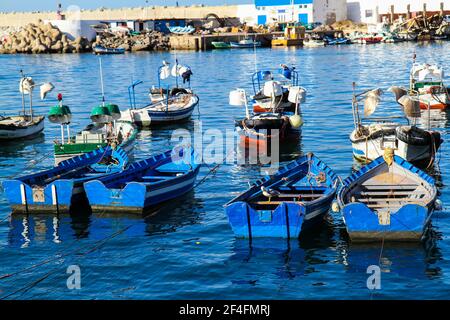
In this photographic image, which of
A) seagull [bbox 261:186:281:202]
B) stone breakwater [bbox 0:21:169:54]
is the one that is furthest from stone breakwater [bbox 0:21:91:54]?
seagull [bbox 261:186:281:202]

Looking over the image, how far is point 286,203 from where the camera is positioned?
20562 millimetres

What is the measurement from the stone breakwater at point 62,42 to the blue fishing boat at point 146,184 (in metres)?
105

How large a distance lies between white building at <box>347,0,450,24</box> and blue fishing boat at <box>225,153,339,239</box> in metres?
121

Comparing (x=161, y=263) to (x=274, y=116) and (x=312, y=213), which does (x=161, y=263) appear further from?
(x=274, y=116)

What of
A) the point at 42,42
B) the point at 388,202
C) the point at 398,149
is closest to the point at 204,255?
the point at 388,202

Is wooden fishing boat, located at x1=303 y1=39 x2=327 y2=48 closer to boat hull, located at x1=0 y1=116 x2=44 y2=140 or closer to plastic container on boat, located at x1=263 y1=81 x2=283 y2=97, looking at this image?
plastic container on boat, located at x1=263 y1=81 x2=283 y2=97

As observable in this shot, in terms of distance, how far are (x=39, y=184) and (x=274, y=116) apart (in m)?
15.0

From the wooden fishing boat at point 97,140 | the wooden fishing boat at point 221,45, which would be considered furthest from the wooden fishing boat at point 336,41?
the wooden fishing boat at point 97,140

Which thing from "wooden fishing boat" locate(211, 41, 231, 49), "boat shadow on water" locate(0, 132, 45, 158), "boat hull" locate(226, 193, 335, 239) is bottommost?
"boat shadow on water" locate(0, 132, 45, 158)

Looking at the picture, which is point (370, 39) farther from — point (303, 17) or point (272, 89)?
point (272, 89)

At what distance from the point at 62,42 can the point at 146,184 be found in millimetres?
111419

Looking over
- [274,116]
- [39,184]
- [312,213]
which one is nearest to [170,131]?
[274,116]

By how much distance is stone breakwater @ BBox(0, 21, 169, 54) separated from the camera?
130 meters
